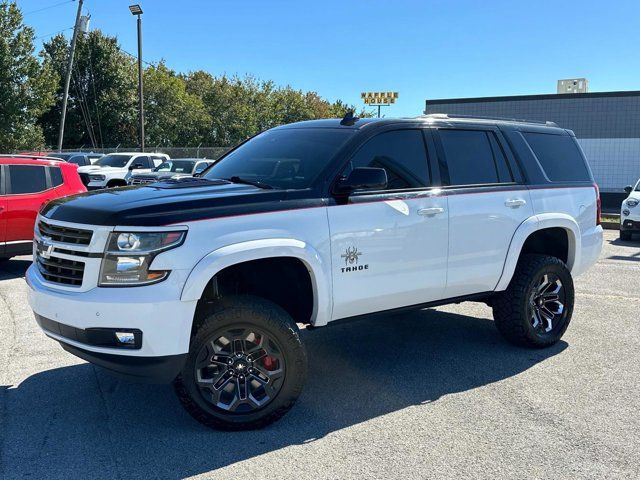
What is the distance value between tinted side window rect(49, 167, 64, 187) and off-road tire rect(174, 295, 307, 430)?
681 centimetres

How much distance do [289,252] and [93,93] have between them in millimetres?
44440

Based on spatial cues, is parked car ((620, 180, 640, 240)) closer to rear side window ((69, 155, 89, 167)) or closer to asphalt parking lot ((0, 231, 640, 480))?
asphalt parking lot ((0, 231, 640, 480))

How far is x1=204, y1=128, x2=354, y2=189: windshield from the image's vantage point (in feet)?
14.7

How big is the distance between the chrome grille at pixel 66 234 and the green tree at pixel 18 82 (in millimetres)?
31185

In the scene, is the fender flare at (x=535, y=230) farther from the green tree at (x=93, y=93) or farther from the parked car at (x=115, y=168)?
the green tree at (x=93, y=93)

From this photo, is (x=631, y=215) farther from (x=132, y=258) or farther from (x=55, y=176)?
(x=132, y=258)

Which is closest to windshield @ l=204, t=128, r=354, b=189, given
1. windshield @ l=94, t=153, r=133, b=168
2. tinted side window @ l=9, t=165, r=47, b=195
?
tinted side window @ l=9, t=165, r=47, b=195

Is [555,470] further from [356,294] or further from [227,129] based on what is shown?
[227,129]

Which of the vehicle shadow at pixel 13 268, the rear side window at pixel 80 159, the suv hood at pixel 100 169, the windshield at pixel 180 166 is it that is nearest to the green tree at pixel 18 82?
the rear side window at pixel 80 159

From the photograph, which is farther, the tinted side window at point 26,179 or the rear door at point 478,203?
the tinted side window at point 26,179

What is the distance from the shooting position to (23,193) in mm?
9234

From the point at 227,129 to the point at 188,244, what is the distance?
47532mm

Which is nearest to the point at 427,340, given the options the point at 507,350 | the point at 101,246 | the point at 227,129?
the point at 507,350

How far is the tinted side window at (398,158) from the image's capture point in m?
4.63
